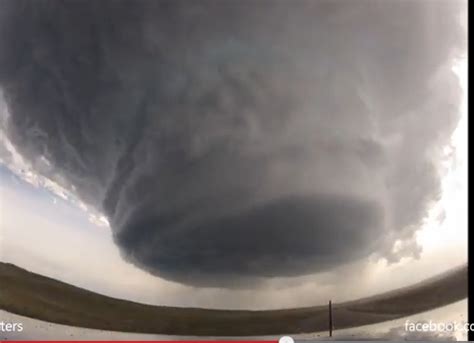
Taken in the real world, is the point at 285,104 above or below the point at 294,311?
above

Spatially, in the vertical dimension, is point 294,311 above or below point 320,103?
below

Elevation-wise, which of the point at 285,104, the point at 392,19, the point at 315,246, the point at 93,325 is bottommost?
the point at 93,325

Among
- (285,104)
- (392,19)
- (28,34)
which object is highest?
(392,19)

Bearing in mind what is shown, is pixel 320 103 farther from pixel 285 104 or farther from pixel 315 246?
pixel 315 246

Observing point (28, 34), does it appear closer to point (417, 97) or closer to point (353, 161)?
point (353, 161)

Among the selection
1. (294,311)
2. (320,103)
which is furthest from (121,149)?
(294,311)

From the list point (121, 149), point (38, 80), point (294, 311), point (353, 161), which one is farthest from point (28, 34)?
point (294, 311)
